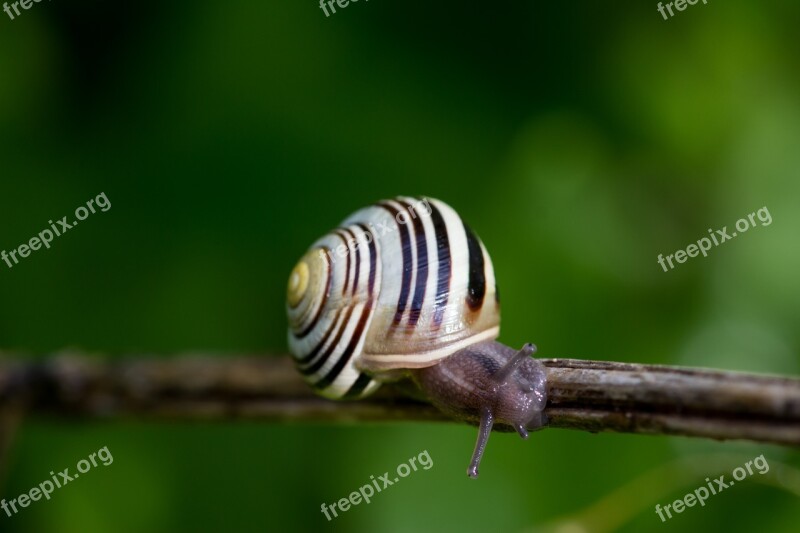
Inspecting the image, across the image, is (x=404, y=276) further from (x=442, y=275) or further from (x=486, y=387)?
(x=486, y=387)

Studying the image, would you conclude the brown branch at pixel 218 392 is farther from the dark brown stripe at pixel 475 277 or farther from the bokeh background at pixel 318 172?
the bokeh background at pixel 318 172

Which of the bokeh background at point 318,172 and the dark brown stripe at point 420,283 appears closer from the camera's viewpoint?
the dark brown stripe at point 420,283

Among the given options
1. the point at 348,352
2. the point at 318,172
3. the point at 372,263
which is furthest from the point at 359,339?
the point at 318,172

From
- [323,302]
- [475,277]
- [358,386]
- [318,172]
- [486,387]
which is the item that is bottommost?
[486,387]

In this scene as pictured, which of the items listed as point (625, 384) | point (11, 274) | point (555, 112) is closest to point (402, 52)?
point (555, 112)

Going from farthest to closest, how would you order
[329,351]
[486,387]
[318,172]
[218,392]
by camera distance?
1. [318,172]
2. [218,392]
3. [329,351]
4. [486,387]

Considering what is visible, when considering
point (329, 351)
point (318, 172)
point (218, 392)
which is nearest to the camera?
point (329, 351)

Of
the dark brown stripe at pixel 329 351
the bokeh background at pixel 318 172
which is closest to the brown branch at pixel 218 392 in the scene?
the dark brown stripe at pixel 329 351

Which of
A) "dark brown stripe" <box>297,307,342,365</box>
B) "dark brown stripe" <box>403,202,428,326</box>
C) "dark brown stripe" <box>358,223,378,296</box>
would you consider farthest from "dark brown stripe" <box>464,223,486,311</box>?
"dark brown stripe" <box>297,307,342,365</box>
